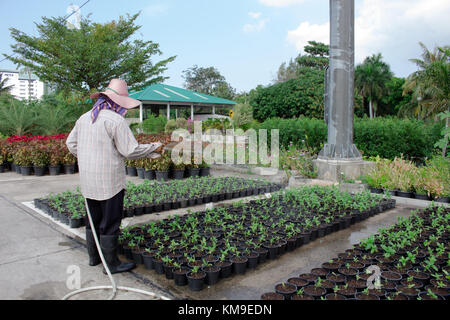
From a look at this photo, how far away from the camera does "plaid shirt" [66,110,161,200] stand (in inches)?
134

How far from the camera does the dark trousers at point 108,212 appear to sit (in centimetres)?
351

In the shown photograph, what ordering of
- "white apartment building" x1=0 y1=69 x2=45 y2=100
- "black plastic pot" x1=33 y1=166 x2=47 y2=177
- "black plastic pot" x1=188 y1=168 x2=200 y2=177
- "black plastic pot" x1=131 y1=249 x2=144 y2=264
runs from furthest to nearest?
"white apartment building" x1=0 y1=69 x2=45 y2=100 < "black plastic pot" x1=33 y1=166 x2=47 y2=177 < "black plastic pot" x1=188 y1=168 x2=200 y2=177 < "black plastic pot" x1=131 y1=249 x2=144 y2=264

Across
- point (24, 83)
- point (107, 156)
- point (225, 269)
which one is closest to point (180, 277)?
point (225, 269)

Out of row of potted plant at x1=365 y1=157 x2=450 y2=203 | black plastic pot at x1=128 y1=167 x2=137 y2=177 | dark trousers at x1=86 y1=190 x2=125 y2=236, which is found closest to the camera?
dark trousers at x1=86 y1=190 x2=125 y2=236

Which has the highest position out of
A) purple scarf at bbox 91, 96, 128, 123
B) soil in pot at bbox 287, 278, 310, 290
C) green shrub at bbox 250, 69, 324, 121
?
green shrub at bbox 250, 69, 324, 121

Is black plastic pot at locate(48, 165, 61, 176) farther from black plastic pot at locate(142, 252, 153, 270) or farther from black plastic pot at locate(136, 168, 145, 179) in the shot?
black plastic pot at locate(142, 252, 153, 270)

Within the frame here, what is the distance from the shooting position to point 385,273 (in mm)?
3273

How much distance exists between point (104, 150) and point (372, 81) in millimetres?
53544

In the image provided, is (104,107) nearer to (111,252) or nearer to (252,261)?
(111,252)

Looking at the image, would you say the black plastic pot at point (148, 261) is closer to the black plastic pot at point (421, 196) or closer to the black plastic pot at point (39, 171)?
the black plastic pot at point (421, 196)

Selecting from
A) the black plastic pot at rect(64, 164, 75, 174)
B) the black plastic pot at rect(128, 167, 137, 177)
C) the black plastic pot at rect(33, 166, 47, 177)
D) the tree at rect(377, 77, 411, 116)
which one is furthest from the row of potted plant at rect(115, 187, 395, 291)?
the tree at rect(377, 77, 411, 116)

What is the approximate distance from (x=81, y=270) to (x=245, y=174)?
7173 mm

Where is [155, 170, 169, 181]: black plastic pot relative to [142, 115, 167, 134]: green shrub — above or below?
below
